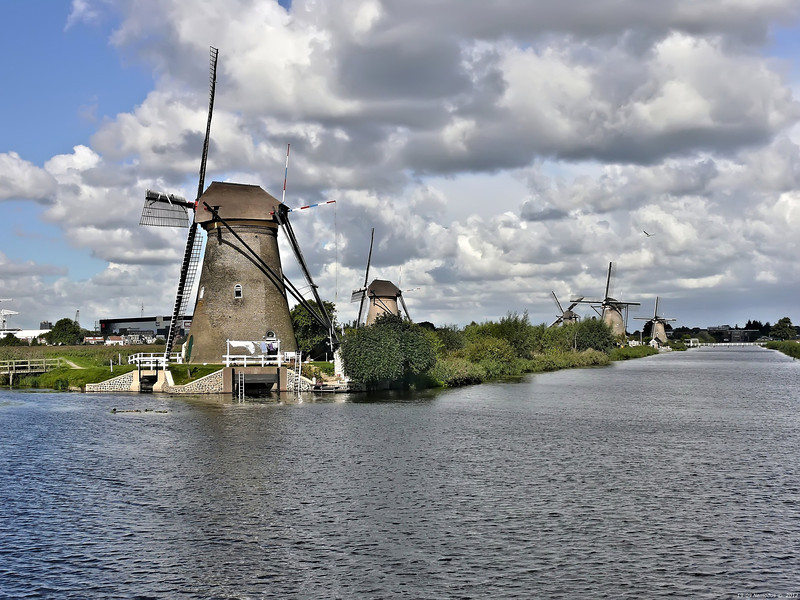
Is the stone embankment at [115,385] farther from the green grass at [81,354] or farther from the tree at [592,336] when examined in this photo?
the tree at [592,336]

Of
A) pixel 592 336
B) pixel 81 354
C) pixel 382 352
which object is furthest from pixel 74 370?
pixel 592 336

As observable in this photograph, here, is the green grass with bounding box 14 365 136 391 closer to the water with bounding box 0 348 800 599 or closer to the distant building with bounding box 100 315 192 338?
the water with bounding box 0 348 800 599

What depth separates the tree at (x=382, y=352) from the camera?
4809 centimetres

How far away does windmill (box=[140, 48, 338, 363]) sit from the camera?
166ft

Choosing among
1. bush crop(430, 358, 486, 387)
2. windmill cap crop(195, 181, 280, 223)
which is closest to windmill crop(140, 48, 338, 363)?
windmill cap crop(195, 181, 280, 223)

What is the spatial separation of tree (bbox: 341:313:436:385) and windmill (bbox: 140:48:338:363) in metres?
6.11

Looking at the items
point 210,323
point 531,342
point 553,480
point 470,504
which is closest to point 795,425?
point 553,480

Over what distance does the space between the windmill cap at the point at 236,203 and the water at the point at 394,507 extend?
730 inches

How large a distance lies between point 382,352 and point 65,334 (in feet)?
338

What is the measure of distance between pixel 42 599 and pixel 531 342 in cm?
7427

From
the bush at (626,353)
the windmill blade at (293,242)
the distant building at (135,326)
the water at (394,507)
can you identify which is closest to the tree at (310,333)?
the windmill blade at (293,242)

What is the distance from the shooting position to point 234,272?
5066 centimetres

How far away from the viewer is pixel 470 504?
18.9 meters

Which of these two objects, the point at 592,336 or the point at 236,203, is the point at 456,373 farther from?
the point at 592,336
